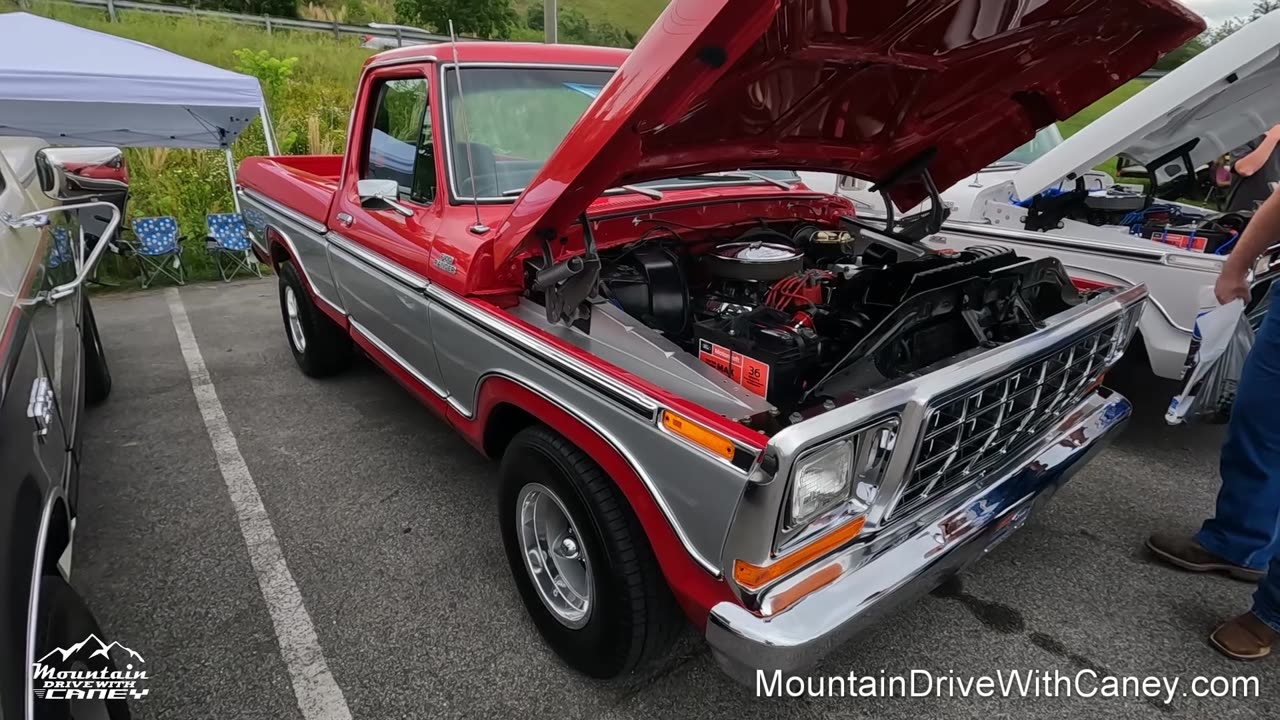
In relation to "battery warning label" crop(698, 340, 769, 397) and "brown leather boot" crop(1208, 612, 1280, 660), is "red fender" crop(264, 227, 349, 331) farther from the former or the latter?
"brown leather boot" crop(1208, 612, 1280, 660)

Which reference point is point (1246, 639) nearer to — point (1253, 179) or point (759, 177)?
point (759, 177)

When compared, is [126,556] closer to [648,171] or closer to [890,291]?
[648,171]

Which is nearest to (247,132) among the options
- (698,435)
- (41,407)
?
(41,407)

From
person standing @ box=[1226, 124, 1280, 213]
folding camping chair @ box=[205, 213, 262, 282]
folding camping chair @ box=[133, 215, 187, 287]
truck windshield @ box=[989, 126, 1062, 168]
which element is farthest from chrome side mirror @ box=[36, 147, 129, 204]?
person standing @ box=[1226, 124, 1280, 213]

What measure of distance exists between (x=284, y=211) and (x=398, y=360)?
5.95 feet

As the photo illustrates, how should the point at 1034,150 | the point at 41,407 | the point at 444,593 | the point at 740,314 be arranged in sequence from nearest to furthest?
the point at 41,407 < the point at 740,314 < the point at 444,593 < the point at 1034,150

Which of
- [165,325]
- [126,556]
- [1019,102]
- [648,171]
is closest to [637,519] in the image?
[648,171]

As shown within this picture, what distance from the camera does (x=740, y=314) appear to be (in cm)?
218

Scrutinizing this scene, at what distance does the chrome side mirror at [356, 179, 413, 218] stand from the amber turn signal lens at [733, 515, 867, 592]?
2039 millimetres

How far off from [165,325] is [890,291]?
636 cm

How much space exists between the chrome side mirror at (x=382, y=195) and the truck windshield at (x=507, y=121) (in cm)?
29

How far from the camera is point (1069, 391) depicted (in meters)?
2.37

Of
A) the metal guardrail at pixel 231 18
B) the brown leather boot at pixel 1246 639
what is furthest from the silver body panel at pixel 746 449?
the metal guardrail at pixel 231 18

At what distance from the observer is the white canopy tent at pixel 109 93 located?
5832mm
